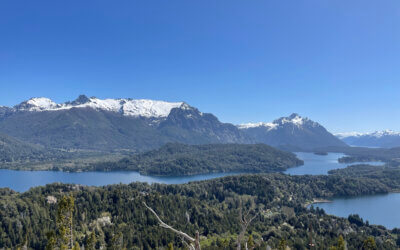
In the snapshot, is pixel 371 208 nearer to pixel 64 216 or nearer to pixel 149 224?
pixel 149 224

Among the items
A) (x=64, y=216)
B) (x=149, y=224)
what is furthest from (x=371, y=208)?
(x=64, y=216)

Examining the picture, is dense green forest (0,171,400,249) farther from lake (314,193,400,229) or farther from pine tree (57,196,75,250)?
pine tree (57,196,75,250)

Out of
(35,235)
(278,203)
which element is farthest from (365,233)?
(35,235)

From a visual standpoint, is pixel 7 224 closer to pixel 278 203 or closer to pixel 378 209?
pixel 278 203

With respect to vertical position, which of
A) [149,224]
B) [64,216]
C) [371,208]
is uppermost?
[64,216]

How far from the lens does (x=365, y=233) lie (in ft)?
386

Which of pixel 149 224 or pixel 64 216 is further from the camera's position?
pixel 149 224

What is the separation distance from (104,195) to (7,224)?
3912 cm

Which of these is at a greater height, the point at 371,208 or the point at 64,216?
the point at 64,216

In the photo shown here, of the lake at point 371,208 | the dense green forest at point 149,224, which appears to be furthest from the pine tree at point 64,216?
the lake at point 371,208

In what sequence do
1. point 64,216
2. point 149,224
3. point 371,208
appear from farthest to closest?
point 371,208 < point 149,224 < point 64,216

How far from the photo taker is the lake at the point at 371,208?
14675 centimetres

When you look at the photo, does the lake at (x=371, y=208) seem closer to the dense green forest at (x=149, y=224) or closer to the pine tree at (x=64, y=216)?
the dense green forest at (x=149, y=224)

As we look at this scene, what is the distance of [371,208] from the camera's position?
172 m
